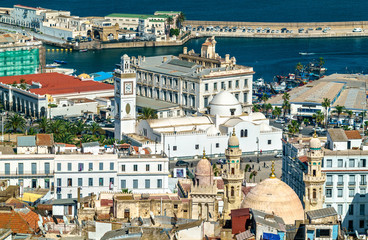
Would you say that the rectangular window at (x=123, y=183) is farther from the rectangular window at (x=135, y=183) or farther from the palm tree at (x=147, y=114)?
the palm tree at (x=147, y=114)

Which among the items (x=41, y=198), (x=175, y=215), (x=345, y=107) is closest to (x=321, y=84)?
(x=345, y=107)

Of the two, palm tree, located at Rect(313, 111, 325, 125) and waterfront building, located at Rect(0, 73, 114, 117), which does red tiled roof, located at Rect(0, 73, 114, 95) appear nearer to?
waterfront building, located at Rect(0, 73, 114, 117)

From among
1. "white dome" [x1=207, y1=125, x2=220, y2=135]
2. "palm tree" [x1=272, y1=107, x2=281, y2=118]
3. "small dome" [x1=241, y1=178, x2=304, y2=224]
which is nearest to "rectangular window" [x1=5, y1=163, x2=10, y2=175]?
"small dome" [x1=241, y1=178, x2=304, y2=224]

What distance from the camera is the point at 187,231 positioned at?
218 ft

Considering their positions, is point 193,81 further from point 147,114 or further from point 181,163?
point 181,163

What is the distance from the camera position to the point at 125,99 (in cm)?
13100

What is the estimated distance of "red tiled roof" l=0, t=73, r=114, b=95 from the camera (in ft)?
537

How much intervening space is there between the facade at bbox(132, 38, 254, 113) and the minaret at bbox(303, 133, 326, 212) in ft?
208

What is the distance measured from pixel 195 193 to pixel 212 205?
1.42 m

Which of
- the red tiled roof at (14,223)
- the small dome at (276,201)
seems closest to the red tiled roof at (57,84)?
the small dome at (276,201)

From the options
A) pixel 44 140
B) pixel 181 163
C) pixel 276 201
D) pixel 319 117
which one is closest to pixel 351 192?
pixel 276 201

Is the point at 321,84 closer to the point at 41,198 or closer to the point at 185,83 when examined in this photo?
the point at 185,83

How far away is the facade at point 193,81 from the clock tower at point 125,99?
18.2m

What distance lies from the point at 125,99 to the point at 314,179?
1915 inches
